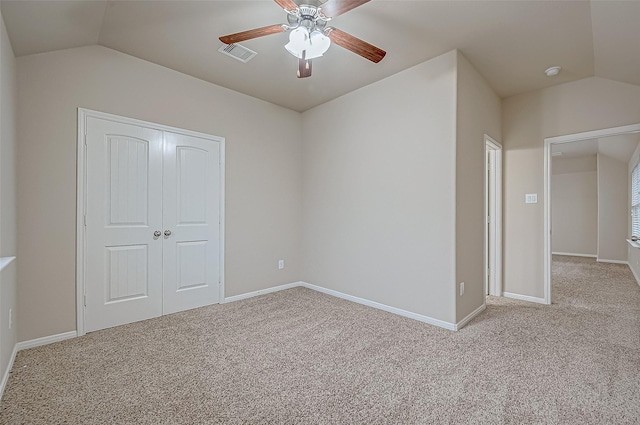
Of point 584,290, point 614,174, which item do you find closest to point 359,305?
point 584,290

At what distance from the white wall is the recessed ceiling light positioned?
5375mm

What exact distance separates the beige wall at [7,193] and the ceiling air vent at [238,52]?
152 centimetres

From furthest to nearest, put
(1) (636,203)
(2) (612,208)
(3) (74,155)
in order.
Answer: (2) (612,208), (1) (636,203), (3) (74,155)

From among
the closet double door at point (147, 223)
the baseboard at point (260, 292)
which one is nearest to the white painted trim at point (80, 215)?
the closet double door at point (147, 223)

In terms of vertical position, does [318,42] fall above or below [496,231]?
above

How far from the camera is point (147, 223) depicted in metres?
3.11

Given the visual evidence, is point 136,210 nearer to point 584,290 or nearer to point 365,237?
point 365,237

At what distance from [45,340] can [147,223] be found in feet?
4.10

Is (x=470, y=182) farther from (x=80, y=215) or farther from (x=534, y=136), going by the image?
(x=80, y=215)

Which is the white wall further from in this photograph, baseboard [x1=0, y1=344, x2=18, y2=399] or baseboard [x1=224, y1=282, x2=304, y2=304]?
baseboard [x1=0, y1=344, x2=18, y2=399]

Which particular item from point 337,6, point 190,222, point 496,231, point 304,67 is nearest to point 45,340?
point 190,222

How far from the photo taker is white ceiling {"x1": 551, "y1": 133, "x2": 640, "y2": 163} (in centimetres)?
538

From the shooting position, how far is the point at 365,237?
370 cm

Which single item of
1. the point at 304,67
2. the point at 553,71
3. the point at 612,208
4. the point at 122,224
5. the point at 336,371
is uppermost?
the point at 553,71
